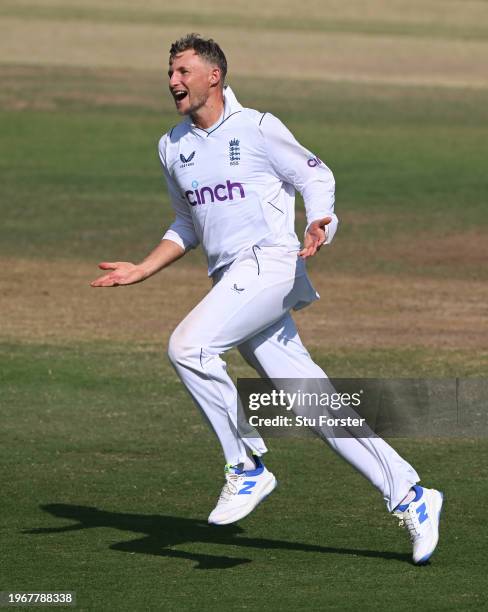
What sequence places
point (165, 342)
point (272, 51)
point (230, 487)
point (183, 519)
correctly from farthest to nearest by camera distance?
1. point (272, 51)
2. point (165, 342)
3. point (183, 519)
4. point (230, 487)

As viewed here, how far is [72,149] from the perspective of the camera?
28.5 meters

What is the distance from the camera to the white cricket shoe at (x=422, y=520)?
7.17 meters

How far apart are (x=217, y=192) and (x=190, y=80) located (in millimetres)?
531

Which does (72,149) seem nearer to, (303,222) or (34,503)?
(303,222)

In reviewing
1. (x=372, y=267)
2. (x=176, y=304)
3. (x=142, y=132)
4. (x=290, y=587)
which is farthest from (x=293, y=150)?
(x=142, y=132)

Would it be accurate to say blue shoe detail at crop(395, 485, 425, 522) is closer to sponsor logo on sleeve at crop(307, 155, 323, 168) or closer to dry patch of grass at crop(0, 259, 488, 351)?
sponsor logo on sleeve at crop(307, 155, 323, 168)

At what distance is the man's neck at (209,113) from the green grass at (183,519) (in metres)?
1.97

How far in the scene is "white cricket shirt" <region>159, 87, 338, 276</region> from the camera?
748 centimetres

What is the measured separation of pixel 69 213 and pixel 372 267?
532 centimetres

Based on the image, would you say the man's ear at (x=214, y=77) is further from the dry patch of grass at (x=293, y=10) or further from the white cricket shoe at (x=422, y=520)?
the dry patch of grass at (x=293, y=10)

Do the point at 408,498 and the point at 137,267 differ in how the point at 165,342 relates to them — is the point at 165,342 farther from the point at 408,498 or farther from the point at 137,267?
the point at 408,498

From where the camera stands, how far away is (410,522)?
7254 millimetres

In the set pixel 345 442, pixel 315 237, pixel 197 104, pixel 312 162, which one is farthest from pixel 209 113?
pixel 345 442

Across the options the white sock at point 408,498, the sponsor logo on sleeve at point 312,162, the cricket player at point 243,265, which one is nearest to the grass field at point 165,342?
the white sock at point 408,498
